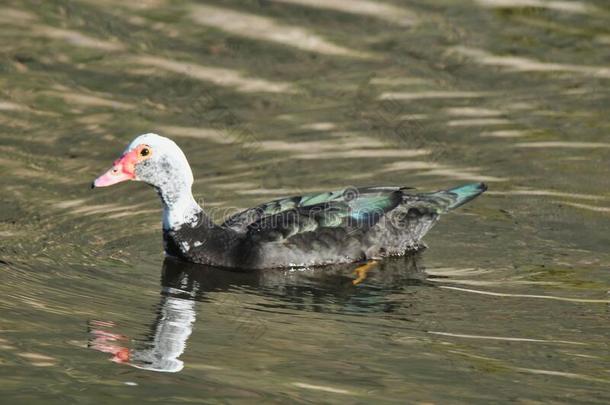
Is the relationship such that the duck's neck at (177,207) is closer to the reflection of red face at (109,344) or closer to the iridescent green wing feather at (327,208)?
the iridescent green wing feather at (327,208)

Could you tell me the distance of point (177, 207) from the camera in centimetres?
1218

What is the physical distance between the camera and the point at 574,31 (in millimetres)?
17141

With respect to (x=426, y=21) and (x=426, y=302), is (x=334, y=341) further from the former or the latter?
(x=426, y=21)

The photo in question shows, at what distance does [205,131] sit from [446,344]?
596 cm

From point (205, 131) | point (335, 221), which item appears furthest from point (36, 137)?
point (335, 221)

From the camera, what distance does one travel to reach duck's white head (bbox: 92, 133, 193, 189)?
11945 mm

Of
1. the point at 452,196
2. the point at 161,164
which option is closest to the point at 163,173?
the point at 161,164

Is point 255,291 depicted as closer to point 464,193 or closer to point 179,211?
point 179,211

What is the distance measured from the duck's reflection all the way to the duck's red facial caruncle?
84cm

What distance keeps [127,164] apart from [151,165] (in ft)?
0.72

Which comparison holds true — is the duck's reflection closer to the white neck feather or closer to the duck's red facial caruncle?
the white neck feather

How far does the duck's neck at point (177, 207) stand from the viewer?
1213cm

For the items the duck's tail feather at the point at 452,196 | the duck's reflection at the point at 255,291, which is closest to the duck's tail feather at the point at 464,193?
the duck's tail feather at the point at 452,196

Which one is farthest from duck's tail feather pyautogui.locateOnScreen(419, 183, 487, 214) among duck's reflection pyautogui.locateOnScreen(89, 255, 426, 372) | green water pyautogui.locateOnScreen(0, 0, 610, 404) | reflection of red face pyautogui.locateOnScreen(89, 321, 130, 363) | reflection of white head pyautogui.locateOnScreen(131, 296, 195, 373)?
reflection of red face pyautogui.locateOnScreen(89, 321, 130, 363)
